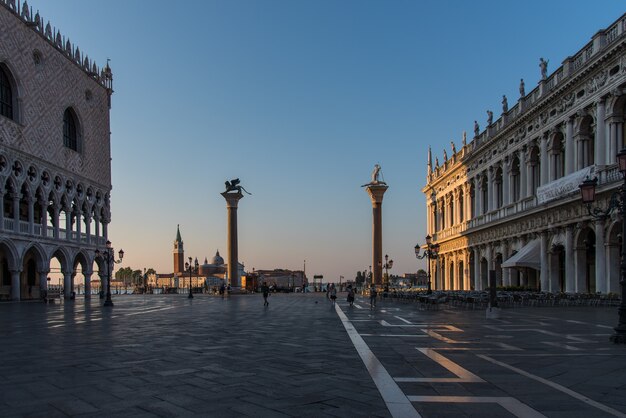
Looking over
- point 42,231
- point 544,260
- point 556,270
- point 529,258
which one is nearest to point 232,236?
Result: point 42,231

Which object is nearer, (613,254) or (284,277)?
(613,254)

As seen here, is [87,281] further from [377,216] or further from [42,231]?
[377,216]

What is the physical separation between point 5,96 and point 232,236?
91.9 ft

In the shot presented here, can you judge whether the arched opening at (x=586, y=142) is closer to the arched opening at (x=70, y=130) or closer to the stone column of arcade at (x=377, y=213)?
the stone column of arcade at (x=377, y=213)

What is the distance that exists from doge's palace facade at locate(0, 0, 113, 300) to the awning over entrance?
32726 millimetres

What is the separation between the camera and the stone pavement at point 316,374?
20.7ft

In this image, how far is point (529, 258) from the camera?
33031mm

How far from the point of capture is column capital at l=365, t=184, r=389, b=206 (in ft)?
198

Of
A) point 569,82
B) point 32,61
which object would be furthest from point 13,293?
point 569,82

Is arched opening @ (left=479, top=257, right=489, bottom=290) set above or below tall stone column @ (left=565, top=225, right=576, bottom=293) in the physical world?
below

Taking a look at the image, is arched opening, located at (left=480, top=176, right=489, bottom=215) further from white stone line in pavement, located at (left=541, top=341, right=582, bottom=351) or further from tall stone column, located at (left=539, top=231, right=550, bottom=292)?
white stone line in pavement, located at (left=541, top=341, right=582, bottom=351)

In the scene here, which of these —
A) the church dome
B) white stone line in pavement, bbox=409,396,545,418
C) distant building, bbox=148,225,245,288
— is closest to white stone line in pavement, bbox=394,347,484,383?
white stone line in pavement, bbox=409,396,545,418

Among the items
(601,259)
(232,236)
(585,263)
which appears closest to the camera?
(601,259)

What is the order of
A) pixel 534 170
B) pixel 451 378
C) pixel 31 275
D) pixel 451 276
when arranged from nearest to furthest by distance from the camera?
1. pixel 451 378
2. pixel 534 170
3. pixel 31 275
4. pixel 451 276
